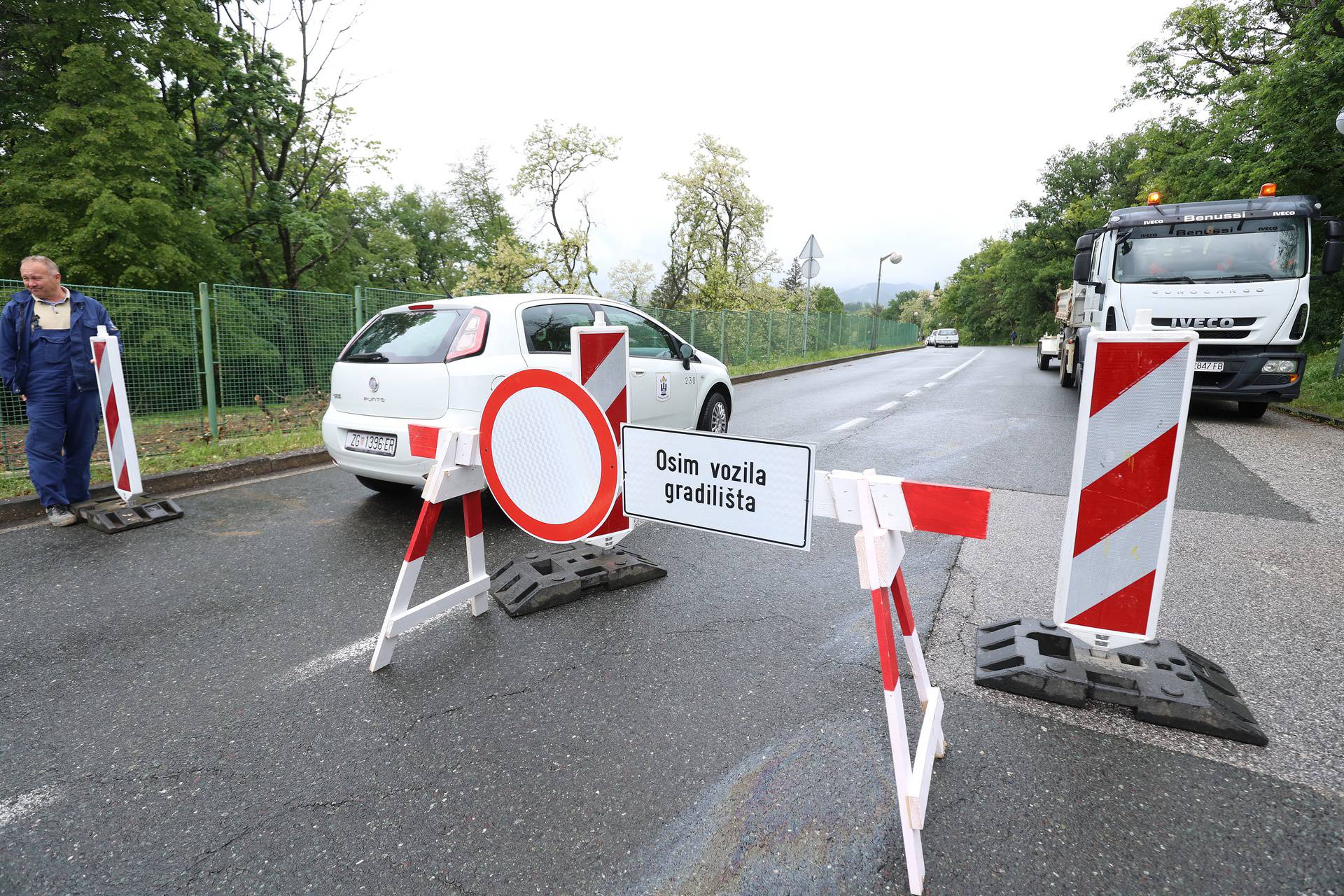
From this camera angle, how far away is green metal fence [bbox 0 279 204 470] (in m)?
7.37

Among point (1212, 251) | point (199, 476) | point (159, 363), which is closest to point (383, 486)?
point (199, 476)

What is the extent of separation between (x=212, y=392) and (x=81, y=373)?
334 cm

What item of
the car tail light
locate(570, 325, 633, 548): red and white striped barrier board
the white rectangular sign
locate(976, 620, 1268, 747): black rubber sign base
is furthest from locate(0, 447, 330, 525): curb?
locate(976, 620, 1268, 747): black rubber sign base

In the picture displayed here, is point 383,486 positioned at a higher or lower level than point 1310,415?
lower

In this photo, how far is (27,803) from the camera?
7.14 ft

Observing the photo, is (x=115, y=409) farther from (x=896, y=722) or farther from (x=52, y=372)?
(x=896, y=722)

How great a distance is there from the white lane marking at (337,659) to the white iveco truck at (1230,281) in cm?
1023

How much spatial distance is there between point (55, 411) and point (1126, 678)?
687 centimetres

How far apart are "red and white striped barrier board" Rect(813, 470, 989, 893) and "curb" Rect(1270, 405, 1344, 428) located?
1094cm

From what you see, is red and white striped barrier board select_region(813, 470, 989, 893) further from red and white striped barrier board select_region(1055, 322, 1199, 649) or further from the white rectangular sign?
red and white striped barrier board select_region(1055, 322, 1199, 649)

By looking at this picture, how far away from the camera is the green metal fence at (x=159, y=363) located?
7.37m

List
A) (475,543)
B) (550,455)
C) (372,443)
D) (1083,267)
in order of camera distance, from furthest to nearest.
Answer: (1083,267) < (372,443) < (475,543) < (550,455)

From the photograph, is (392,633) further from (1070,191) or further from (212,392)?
(1070,191)

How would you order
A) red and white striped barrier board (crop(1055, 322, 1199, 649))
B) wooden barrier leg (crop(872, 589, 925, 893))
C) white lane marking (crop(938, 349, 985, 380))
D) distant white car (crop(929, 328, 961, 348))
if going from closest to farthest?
wooden barrier leg (crop(872, 589, 925, 893)) < red and white striped barrier board (crop(1055, 322, 1199, 649)) < white lane marking (crop(938, 349, 985, 380)) < distant white car (crop(929, 328, 961, 348))
